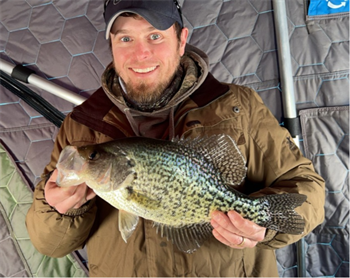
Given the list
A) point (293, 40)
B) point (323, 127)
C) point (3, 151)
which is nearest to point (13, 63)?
point (3, 151)

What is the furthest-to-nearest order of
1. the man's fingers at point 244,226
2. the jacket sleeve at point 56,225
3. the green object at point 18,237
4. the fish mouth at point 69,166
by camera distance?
the green object at point 18,237 → the jacket sleeve at point 56,225 → the man's fingers at point 244,226 → the fish mouth at point 69,166

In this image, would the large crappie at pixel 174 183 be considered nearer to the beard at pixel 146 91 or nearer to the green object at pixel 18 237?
the beard at pixel 146 91

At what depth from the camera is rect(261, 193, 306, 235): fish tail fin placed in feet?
2.89

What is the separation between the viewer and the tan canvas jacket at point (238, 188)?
105cm

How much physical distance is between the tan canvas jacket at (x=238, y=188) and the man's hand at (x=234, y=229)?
0.44 ft

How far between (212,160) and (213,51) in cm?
84

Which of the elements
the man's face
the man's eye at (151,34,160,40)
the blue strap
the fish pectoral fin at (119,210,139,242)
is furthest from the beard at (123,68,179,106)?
the blue strap

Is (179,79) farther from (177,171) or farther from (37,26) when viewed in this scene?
(37,26)

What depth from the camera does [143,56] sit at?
1125 millimetres

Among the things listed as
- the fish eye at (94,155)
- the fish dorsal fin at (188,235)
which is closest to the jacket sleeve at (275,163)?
the fish dorsal fin at (188,235)

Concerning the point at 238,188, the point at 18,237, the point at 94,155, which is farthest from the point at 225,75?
the point at 18,237

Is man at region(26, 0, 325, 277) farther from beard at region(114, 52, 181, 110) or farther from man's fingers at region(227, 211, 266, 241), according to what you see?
man's fingers at region(227, 211, 266, 241)

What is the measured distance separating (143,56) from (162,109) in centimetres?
20

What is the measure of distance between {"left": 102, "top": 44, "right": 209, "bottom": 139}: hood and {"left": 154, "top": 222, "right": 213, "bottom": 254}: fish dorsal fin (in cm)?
30
